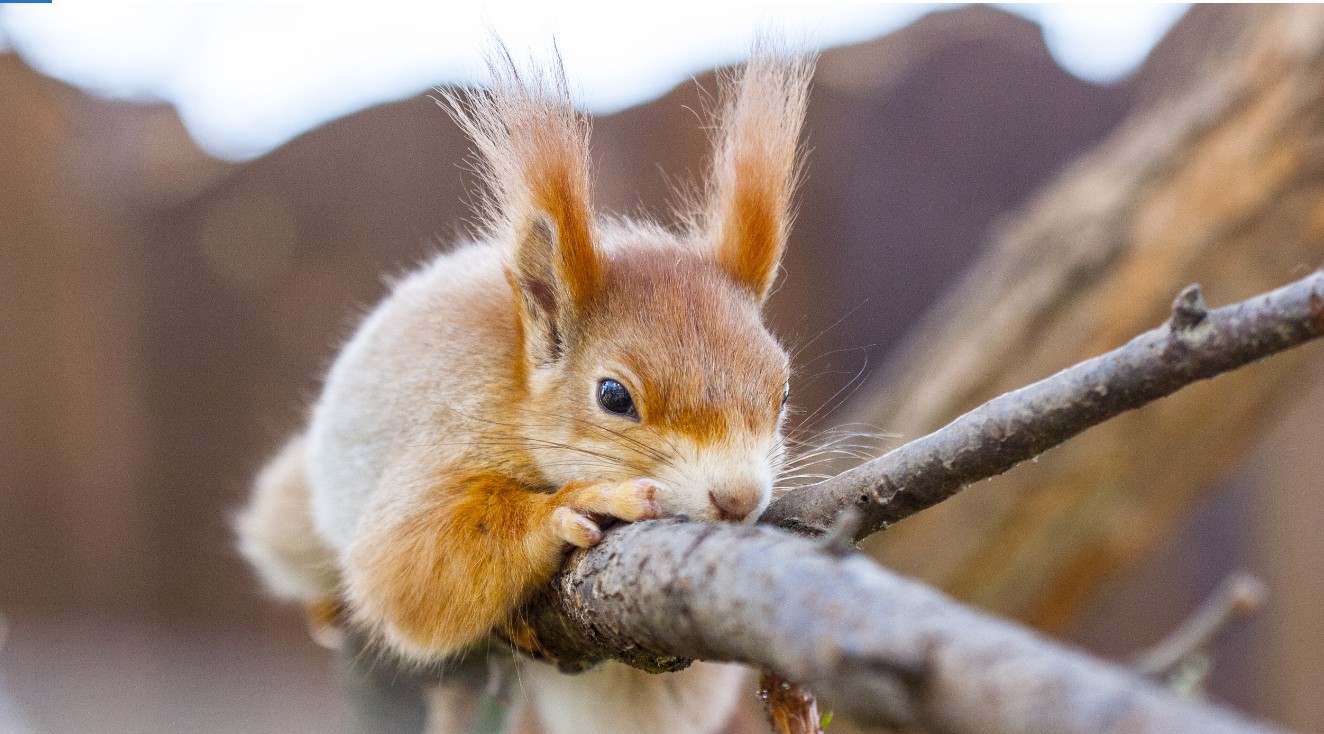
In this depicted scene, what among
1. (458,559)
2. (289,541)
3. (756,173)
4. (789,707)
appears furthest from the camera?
(289,541)

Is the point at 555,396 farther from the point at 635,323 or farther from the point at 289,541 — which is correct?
the point at 289,541

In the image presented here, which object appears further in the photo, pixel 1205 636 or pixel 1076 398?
pixel 1205 636

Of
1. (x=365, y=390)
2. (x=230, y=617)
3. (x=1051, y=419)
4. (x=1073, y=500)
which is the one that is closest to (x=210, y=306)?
(x=230, y=617)

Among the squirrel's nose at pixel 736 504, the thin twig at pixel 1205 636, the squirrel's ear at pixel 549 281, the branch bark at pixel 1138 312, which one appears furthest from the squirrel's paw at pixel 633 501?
the branch bark at pixel 1138 312

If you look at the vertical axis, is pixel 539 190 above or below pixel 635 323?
above

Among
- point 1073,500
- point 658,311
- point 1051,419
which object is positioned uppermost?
point 1073,500

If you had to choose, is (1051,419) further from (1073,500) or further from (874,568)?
(1073,500)

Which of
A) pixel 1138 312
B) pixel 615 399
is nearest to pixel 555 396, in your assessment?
pixel 615 399
